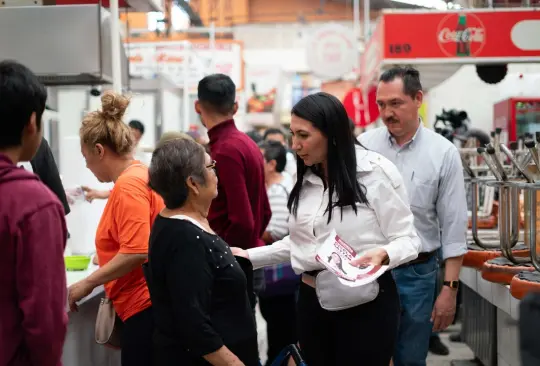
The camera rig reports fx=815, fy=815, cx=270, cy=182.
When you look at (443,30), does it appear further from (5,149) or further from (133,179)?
(5,149)

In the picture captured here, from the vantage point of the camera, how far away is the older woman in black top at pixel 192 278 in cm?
268

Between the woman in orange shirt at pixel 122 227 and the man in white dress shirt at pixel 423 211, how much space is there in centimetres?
126

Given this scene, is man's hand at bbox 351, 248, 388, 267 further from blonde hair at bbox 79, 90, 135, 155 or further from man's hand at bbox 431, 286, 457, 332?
blonde hair at bbox 79, 90, 135, 155

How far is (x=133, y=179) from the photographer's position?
3.54 metres

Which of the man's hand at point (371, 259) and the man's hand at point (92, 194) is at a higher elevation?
the man's hand at point (92, 194)

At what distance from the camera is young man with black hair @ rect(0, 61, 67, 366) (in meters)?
2.07

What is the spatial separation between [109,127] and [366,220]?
1.28 m

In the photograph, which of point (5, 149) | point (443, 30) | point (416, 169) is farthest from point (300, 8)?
point (5, 149)

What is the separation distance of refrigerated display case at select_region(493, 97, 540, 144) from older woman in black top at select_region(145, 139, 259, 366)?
7.89 metres

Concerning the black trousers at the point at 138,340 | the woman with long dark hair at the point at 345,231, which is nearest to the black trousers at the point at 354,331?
the woman with long dark hair at the point at 345,231

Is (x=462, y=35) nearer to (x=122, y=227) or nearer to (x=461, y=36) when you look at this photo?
(x=461, y=36)

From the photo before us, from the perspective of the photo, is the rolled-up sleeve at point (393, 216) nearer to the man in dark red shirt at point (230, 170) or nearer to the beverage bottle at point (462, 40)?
the man in dark red shirt at point (230, 170)

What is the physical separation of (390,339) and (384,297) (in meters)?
0.17

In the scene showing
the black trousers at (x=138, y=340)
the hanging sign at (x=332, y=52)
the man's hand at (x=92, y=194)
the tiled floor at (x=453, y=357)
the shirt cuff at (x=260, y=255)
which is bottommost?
the tiled floor at (x=453, y=357)
